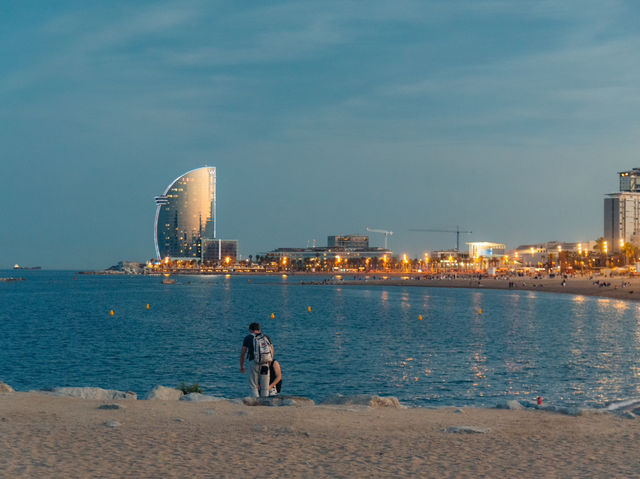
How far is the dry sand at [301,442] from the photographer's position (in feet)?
26.7

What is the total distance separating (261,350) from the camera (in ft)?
42.4

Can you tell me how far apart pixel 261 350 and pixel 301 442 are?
11.4 feet

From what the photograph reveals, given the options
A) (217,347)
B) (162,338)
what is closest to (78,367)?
(217,347)

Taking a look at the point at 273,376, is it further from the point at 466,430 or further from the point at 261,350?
the point at 466,430

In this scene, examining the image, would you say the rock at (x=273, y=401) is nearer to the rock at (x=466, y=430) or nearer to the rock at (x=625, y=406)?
the rock at (x=466, y=430)

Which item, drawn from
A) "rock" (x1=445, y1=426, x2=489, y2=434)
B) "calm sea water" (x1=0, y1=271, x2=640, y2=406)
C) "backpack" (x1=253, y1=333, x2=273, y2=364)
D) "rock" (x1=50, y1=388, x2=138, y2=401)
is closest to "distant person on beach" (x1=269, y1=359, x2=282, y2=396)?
"backpack" (x1=253, y1=333, x2=273, y2=364)

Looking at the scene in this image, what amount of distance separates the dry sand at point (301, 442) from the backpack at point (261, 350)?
3.31 ft

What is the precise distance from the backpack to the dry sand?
1.01 meters

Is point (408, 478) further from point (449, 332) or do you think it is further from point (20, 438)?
point (449, 332)

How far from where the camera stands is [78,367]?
92.7ft

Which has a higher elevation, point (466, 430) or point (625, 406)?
point (466, 430)

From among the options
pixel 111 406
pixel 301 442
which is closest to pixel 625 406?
pixel 301 442

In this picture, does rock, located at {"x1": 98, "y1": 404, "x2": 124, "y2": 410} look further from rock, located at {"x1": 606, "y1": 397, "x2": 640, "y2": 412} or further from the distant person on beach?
rock, located at {"x1": 606, "y1": 397, "x2": 640, "y2": 412}

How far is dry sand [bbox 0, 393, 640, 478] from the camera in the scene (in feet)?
26.7
